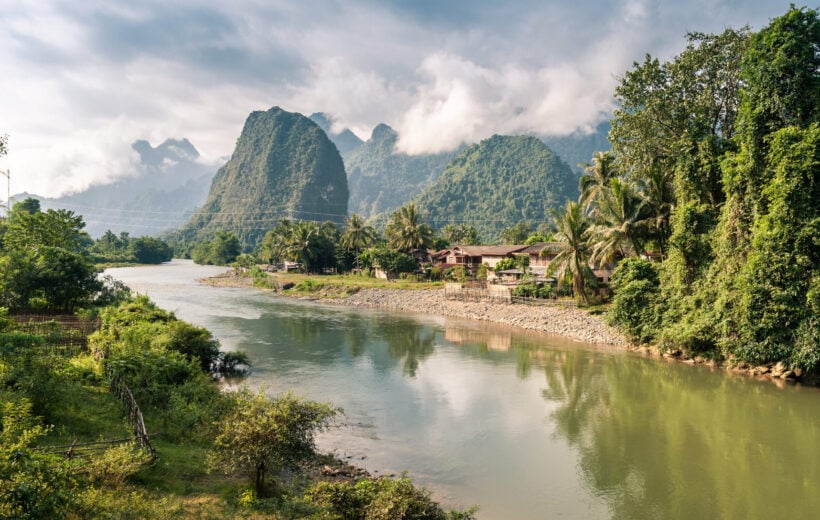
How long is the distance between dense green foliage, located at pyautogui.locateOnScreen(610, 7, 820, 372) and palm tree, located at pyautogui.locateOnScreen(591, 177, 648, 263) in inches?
82.7

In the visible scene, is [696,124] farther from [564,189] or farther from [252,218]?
[252,218]

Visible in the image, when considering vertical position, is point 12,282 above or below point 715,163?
below

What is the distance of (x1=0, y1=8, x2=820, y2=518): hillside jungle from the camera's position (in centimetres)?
960

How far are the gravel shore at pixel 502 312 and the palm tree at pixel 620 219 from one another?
17.3ft

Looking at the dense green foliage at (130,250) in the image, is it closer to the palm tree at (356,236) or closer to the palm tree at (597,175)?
the palm tree at (356,236)

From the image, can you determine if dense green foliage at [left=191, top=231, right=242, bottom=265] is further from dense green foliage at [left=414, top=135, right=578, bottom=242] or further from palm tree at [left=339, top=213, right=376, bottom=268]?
dense green foliage at [left=414, top=135, right=578, bottom=242]

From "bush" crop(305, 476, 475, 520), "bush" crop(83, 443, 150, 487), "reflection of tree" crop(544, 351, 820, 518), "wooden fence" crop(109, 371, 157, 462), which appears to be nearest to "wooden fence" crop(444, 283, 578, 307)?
"reflection of tree" crop(544, 351, 820, 518)

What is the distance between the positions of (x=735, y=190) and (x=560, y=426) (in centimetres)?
1519

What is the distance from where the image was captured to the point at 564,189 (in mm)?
171500

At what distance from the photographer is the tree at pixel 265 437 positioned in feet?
32.4

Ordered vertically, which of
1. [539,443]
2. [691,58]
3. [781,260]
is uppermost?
[691,58]

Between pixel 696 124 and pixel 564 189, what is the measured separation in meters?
150

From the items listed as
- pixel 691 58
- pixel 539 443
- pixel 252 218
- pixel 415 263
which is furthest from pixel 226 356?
pixel 252 218

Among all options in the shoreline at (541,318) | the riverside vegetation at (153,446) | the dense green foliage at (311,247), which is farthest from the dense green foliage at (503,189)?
the riverside vegetation at (153,446)
